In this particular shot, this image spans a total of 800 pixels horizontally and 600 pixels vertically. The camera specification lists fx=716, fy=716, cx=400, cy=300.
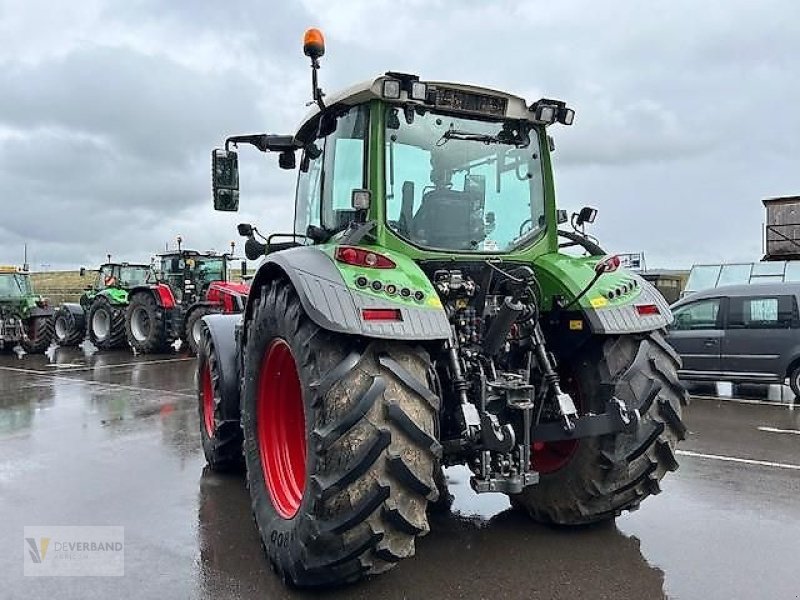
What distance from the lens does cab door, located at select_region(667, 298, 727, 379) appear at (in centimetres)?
1084

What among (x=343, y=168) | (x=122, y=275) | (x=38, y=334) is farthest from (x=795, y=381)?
(x=122, y=275)

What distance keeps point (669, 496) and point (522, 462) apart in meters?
2.15

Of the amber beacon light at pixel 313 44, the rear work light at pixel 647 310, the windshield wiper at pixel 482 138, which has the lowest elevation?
the rear work light at pixel 647 310

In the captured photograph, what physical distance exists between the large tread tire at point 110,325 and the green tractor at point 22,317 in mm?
1179

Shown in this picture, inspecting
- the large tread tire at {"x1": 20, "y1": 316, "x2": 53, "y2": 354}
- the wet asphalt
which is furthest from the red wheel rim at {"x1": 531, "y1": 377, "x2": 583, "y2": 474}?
the large tread tire at {"x1": 20, "y1": 316, "x2": 53, "y2": 354}

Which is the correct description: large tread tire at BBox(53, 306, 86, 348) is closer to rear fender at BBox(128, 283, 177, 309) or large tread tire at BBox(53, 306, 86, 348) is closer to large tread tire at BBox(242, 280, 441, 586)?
rear fender at BBox(128, 283, 177, 309)

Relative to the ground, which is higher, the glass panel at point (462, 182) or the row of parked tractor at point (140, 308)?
the glass panel at point (462, 182)

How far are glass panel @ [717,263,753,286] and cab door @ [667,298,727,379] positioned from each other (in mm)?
10478

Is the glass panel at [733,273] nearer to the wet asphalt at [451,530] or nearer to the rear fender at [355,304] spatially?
the wet asphalt at [451,530]

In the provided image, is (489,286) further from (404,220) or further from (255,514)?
(255,514)

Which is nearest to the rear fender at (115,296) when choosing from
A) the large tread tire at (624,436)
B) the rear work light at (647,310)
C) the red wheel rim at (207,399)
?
the red wheel rim at (207,399)


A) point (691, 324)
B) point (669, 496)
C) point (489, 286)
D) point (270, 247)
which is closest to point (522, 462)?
point (489, 286)

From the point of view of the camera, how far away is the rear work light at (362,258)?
3.55 metres

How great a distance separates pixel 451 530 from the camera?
448 cm
